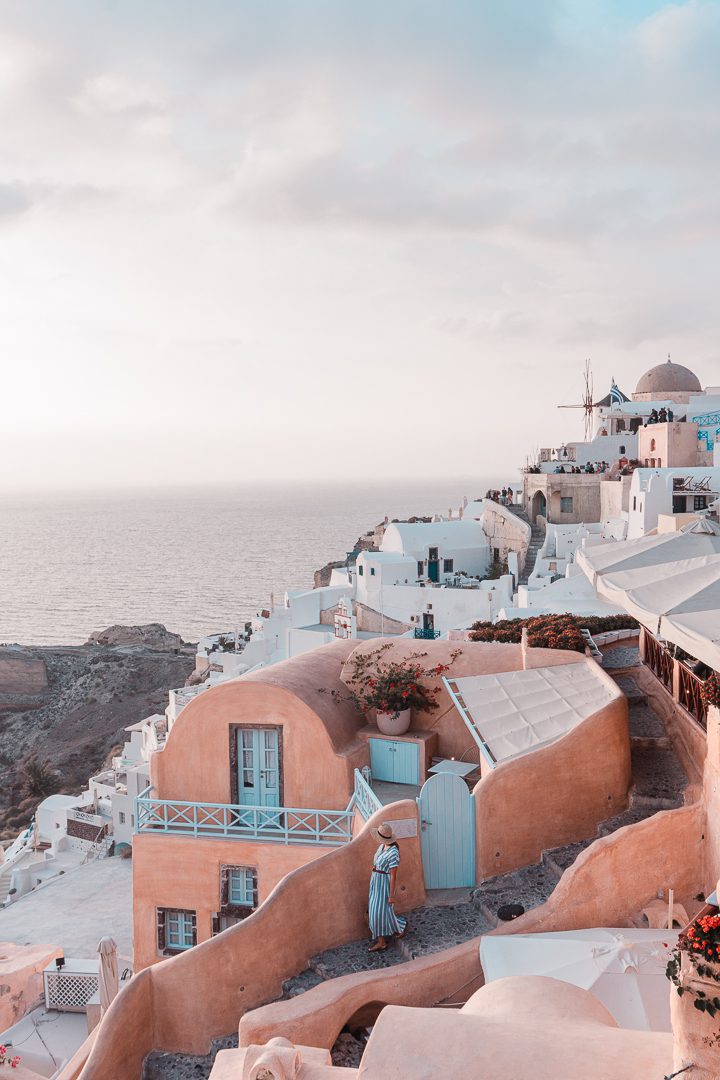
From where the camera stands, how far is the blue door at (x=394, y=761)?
1295 cm

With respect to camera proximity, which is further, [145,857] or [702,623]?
[145,857]

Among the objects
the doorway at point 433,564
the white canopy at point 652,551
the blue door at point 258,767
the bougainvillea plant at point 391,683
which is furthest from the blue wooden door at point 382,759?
the doorway at point 433,564

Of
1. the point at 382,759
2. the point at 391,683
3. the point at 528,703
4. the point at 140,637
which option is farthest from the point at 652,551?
the point at 140,637

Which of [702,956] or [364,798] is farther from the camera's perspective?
[364,798]

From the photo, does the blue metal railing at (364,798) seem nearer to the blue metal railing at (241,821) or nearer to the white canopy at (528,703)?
the blue metal railing at (241,821)

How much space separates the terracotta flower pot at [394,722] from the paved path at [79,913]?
756 centimetres

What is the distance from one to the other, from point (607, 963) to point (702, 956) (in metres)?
2.69

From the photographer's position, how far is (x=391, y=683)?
524 inches

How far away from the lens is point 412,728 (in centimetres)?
1367

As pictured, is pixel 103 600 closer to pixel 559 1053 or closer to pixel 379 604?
pixel 379 604

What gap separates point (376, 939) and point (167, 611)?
84.9m

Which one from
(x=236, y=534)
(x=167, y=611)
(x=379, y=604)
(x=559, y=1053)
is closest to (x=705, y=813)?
(x=559, y=1053)

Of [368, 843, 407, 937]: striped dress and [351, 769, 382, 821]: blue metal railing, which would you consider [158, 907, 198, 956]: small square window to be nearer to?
[351, 769, 382, 821]: blue metal railing

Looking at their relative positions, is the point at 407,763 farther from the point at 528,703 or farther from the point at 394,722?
the point at 528,703
